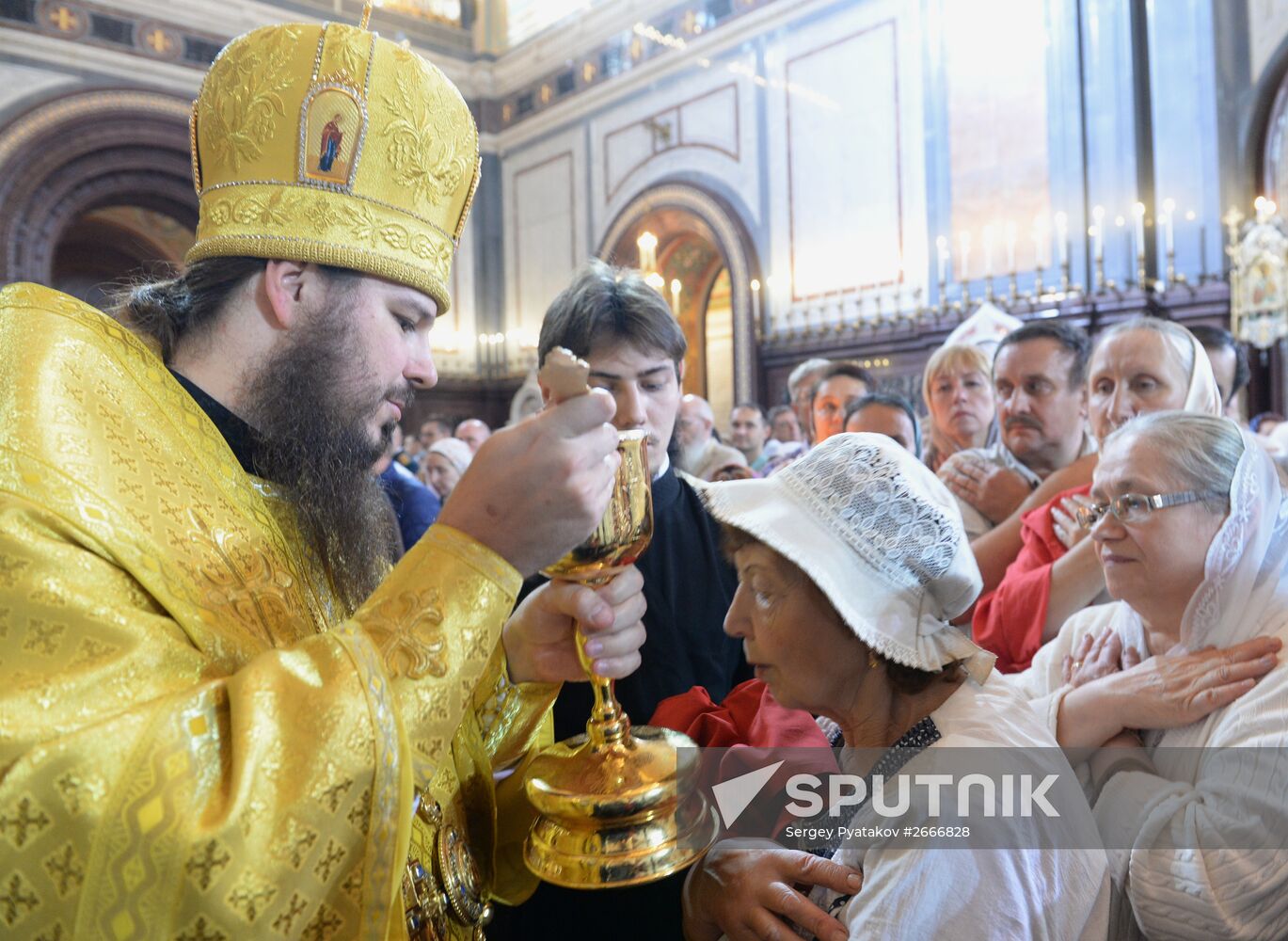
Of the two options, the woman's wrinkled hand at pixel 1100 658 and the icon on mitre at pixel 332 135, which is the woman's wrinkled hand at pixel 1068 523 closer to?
the woman's wrinkled hand at pixel 1100 658

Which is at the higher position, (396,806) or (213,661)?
(213,661)

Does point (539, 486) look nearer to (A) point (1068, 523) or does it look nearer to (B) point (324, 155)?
(B) point (324, 155)

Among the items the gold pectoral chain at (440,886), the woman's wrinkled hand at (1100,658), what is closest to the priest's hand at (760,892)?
the gold pectoral chain at (440,886)

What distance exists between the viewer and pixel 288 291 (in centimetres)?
141

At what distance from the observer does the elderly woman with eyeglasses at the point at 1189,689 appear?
1.46 m

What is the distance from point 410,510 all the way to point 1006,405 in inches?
99.9

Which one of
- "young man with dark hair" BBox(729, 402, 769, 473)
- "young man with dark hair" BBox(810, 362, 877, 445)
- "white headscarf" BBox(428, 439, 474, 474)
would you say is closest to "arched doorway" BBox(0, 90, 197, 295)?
"white headscarf" BBox(428, 439, 474, 474)

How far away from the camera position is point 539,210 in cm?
1412

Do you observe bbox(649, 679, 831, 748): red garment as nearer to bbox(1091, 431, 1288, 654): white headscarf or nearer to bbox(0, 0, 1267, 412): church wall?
bbox(1091, 431, 1288, 654): white headscarf

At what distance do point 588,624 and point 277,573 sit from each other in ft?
1.45

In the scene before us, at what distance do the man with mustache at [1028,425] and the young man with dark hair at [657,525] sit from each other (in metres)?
1.19

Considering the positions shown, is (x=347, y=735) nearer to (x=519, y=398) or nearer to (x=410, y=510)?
(x=410, y=510)

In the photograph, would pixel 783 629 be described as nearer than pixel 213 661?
No

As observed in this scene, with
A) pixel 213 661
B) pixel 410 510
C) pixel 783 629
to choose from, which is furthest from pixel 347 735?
pixel 410 510
